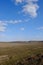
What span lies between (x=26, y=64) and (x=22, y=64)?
634 millimetres

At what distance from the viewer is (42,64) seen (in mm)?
21719

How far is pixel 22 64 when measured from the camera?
912 inches

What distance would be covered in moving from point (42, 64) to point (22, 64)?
273 centimetres

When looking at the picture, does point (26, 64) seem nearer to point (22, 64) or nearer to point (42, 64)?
point (22, 64)

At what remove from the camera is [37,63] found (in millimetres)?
22391

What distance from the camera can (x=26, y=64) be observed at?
22766mm

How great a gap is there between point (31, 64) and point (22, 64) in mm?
1423

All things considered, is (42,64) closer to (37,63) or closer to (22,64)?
(37,63)

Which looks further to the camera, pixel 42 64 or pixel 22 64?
pixel 22 64

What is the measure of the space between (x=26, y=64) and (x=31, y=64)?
0.79 meters

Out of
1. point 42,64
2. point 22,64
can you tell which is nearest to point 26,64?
point 22,64

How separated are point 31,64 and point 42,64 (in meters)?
1.35

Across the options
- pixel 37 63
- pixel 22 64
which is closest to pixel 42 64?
pixel 37 63
